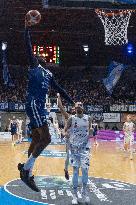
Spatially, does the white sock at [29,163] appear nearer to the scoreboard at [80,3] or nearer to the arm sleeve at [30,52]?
the arm sleeve at [30,52]

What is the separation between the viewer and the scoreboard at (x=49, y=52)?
3569 cm

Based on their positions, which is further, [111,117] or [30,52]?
[111,117]

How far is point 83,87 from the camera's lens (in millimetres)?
41469

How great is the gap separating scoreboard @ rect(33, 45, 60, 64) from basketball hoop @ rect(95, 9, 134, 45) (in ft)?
38.0

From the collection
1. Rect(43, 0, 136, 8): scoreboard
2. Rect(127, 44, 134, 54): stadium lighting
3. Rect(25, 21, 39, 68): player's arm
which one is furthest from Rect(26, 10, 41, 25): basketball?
Rect(127, 44, 134, 54): stadium lighting

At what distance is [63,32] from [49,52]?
3.23 meters

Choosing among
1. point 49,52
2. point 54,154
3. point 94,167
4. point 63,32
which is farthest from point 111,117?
point 94,167

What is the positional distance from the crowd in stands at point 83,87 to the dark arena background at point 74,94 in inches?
3.6

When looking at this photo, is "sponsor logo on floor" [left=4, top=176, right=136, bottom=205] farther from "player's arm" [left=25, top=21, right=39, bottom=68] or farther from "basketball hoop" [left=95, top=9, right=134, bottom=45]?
"basketball hoop" [left=95, top=9, right=134, bottom=45]

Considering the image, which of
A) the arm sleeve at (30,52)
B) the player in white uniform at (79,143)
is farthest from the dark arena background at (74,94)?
the player in white uniform at (79,143)

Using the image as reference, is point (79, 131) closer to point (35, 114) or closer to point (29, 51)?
point (35, 114)

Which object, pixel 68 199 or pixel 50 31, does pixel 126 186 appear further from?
pixel 50 31

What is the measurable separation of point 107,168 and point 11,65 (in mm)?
28184

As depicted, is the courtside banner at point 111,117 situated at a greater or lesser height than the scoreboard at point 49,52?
lesser
